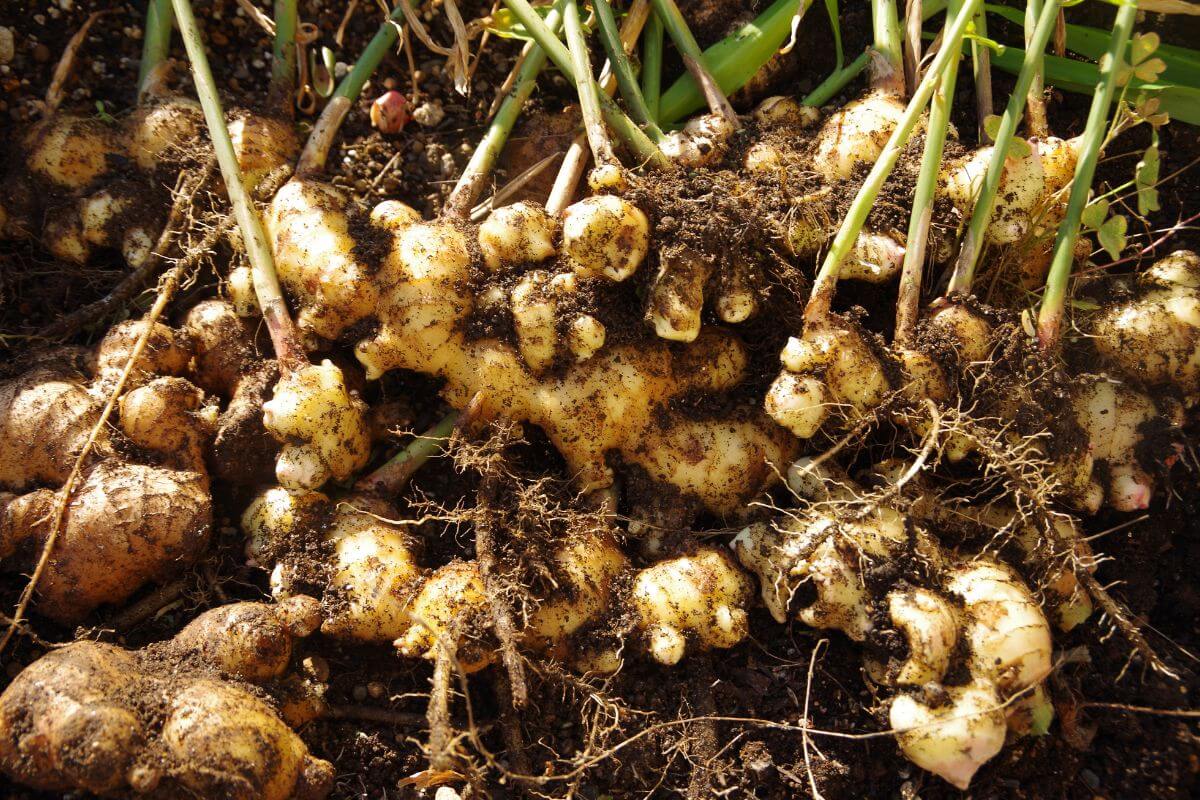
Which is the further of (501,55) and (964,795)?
(501,55)

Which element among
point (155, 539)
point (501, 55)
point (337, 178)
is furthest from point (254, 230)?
Answer: point (501, 55)

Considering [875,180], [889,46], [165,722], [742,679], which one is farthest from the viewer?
[889,46]

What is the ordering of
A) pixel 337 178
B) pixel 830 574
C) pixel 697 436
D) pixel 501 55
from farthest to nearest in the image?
pixel 501 55
pixel 337 178
pixel 697 436
pixel 830 574

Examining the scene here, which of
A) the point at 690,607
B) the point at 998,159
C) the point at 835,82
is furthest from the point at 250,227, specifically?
the point at 998,159

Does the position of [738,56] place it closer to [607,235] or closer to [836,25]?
[836,25]

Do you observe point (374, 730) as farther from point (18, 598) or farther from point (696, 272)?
point (696, 272)

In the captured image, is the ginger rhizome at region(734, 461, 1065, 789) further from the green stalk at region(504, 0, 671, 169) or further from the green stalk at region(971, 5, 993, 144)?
the green stalk at region(971, 5, 993, 144)
